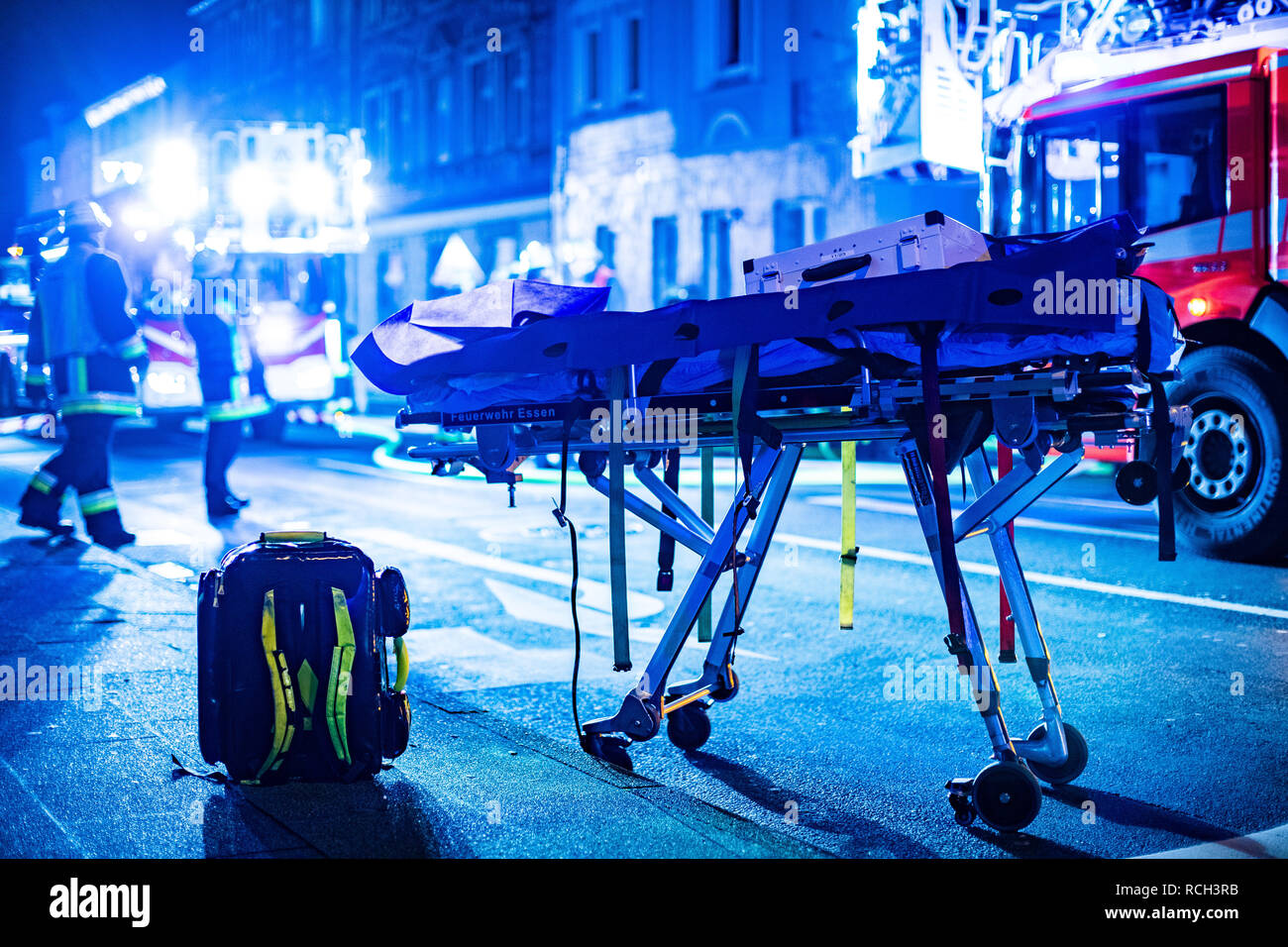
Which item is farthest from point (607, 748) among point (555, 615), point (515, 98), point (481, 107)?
point (481, 107)

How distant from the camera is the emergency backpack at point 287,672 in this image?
429cm

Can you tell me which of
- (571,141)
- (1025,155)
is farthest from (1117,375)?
(571,141)

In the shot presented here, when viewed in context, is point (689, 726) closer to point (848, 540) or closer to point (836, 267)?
point (848, 540)

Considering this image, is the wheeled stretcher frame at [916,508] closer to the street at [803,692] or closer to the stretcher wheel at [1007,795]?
the stretcher wheel at [1007,795]

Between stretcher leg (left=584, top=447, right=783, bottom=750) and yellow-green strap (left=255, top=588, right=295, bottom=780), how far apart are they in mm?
994

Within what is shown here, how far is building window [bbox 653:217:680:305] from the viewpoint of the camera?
2681 centimetres

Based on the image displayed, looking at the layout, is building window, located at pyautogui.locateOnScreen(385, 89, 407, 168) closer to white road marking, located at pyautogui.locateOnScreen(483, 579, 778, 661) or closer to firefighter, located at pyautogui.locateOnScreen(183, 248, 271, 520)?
firefighter, located at pyautogui.locateOnScreen(183, 248, 271, 520)

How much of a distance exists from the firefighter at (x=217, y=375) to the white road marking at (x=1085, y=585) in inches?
193

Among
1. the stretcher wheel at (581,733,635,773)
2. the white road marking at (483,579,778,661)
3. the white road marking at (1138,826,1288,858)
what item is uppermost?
the white road marking at (483,579,778,661)

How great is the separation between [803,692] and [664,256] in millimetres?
21800

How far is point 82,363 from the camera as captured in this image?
9750mm

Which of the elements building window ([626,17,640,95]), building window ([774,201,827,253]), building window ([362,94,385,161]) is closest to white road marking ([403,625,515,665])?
building window ([774,201,827,253])

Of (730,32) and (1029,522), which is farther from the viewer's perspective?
(730,32)
